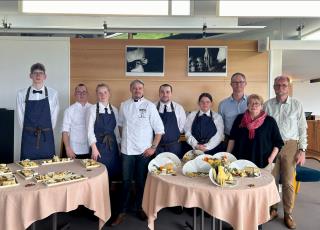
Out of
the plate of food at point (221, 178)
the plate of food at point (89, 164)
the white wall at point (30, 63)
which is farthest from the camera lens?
the white wall at point (30, 63)

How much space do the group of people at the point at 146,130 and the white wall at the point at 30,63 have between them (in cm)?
101

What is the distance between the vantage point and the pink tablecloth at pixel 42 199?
2.06 metres

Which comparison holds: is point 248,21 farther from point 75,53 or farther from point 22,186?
point 22,186

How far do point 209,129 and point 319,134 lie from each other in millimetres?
6020

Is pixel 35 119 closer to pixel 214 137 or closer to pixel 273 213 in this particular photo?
pixel 214 137

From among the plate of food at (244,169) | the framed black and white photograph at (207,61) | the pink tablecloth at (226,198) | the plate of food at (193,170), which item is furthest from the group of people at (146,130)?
the framed black and white photograph at (207,61)

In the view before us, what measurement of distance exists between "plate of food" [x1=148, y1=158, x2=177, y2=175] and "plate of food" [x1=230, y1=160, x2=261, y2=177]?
1.60ft

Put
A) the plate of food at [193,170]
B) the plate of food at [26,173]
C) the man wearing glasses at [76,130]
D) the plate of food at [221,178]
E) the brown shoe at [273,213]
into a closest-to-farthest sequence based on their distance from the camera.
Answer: the plate of food at [221,178] < the plate of food at [26,173] < the plate of food at [193,170] < the man wearing glasses at [76,130] < the brown shoe at [273,213]

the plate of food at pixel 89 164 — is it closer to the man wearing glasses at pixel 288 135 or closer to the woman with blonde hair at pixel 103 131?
the woman with blonde hair at pixel 103 131

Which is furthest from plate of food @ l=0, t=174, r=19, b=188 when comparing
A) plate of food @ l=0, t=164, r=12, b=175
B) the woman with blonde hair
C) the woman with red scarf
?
the woman with red scarf

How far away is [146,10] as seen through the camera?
2.53 meters

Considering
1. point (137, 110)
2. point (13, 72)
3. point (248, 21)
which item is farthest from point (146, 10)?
point (248, 21)

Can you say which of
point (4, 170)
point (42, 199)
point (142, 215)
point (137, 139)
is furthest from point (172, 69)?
point (42, 199)

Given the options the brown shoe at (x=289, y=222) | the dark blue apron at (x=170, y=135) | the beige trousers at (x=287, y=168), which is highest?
the dark blue apron at (x=170, y=135)
